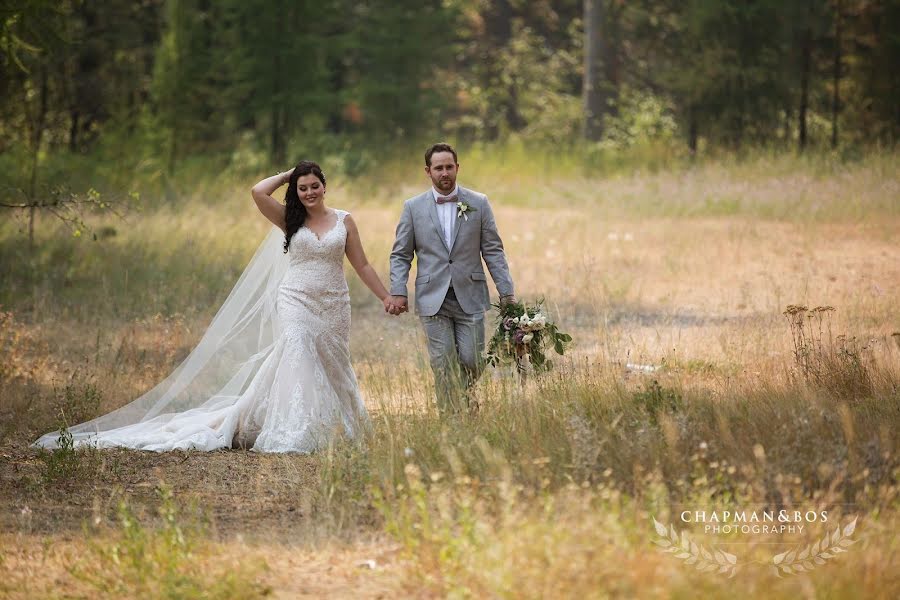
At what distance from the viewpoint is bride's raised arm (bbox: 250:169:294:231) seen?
332 inches

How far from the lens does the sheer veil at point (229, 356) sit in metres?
8.80

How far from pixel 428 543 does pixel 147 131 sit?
25710 millimetres

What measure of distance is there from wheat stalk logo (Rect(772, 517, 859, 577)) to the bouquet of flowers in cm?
281

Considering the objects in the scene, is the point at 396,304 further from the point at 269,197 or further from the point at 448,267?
the point at 269,197

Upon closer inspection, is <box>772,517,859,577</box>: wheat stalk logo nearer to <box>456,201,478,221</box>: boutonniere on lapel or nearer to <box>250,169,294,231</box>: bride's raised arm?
<box>456,201,478,221</box>: boutonniere on lapel

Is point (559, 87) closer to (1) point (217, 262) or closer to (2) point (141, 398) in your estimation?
(1) point (217, 262)

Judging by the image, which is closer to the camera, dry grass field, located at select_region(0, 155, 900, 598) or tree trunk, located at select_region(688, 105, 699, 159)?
dry grass field, located at select_region(0, 155, 900, 598)

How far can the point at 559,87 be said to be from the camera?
4091 cm

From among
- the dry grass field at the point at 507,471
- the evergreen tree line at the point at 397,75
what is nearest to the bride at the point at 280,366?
the dry grass field at the point at 507,471

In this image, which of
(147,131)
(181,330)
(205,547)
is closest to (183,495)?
(205,547)

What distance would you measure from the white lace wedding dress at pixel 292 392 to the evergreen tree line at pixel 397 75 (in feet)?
45.1

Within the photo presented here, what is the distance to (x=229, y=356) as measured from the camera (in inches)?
351

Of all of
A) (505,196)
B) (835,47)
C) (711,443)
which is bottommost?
(711,443)

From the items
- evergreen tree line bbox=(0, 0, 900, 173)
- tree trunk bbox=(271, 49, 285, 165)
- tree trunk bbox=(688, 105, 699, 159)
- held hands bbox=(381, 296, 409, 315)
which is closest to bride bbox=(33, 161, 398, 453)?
held hands bbox=(381, 296, 409, 315)
